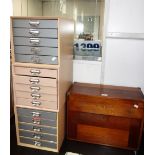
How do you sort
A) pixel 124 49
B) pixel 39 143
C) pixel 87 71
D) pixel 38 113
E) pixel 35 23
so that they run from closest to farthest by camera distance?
pixel 35 23, pixel 38 113, pixel 39 143, pixel 124 49, pixel 87 71

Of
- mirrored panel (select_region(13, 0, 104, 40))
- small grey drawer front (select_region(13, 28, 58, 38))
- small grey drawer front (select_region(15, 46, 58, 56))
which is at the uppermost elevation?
mirrored panel (select_region(13, 0, 104, 40))

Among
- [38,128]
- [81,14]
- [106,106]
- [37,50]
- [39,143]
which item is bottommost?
[39,143]

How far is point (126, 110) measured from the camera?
5.77 ft

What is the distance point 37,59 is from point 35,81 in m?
0.20

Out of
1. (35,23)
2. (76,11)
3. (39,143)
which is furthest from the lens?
(76,11)

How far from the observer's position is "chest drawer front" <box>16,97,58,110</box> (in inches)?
66.2

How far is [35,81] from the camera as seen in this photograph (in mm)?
1648

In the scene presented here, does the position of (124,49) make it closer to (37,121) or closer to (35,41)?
(35,41)

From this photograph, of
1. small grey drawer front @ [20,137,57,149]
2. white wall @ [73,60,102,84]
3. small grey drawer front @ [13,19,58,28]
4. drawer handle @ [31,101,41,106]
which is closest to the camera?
→ small grey drawer front @ [13,19,58,28]

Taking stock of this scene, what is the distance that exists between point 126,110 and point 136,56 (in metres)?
0.63

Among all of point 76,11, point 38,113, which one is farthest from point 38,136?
point 76,11

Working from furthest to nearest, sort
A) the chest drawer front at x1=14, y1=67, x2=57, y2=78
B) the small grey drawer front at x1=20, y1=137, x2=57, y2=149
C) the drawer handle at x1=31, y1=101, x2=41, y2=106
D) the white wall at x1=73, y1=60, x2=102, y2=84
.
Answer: the white wall at x1=73, y1=60, x2=102, y2=84
the small grey drawer front at x1=20, y1=137, x2=57, y2=149
the drawer handle at x1=31, y1=101, x2=41, y2=106
the chest drawer front at x1=14, y1=67, x2=57, y2=78

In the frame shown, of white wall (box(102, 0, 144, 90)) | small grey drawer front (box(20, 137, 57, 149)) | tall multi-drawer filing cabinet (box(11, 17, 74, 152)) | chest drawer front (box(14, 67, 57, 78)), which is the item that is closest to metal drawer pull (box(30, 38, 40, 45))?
tall multi-drawer filing cabinet (box(11, 17, 74, 152))

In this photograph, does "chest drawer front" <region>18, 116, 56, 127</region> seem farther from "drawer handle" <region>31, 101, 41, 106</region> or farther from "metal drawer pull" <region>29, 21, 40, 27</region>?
"metal drawer pull" <region>29, 21, 40, 27</region>
